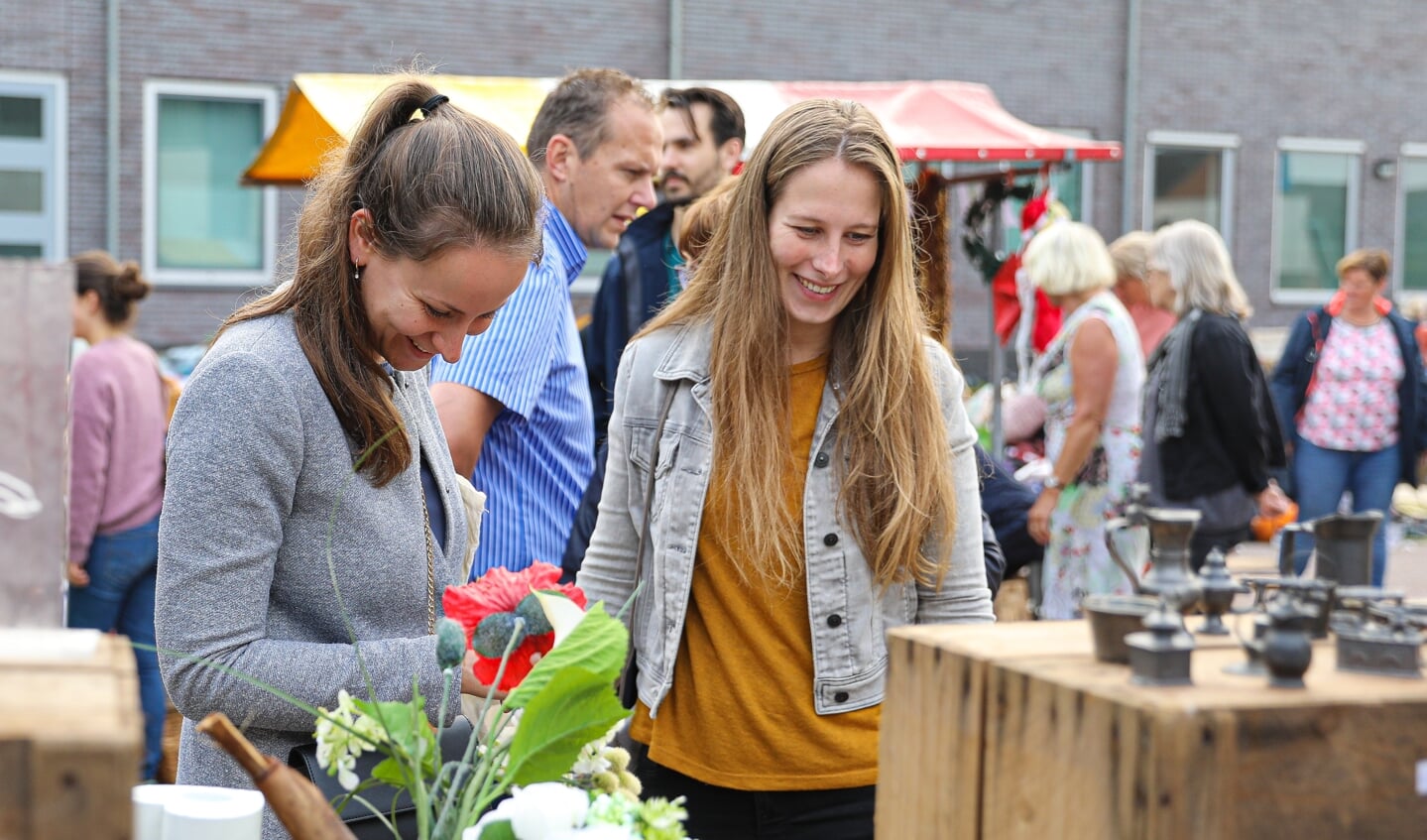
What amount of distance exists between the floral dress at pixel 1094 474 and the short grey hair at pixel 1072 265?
0.07m

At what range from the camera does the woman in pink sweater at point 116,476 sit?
4473 millimetres

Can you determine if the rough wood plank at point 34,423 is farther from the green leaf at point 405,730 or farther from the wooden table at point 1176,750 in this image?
the wooden table at point 1176,750

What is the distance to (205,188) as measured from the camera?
1259 centimetres

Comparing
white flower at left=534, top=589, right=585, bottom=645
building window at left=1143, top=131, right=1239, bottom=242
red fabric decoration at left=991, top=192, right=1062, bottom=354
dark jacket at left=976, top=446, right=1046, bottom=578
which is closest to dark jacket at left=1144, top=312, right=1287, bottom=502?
red fabric decoration at left=991, top=192, right=1062, bottom=354

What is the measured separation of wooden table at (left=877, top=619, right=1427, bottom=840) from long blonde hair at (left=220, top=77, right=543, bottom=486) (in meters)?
0.76

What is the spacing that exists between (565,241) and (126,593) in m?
2.38

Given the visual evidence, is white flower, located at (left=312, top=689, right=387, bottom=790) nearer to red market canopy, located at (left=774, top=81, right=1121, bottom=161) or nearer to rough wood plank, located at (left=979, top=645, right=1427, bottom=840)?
rough wood plank, located at (left=979, top=645, right=1427, bottom=840)

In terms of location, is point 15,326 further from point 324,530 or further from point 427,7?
point 427,7

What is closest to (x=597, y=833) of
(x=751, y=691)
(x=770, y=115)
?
(x=751, y=691)

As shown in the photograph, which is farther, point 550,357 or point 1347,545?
point 550,357

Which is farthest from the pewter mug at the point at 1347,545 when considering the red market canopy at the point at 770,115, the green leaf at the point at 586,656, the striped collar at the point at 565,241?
the red market canopy at the point at 770,115

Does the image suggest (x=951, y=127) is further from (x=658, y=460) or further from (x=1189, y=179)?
(x=1189, y=179)

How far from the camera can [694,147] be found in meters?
4.04

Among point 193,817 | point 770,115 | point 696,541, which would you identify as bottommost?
point 193,817
